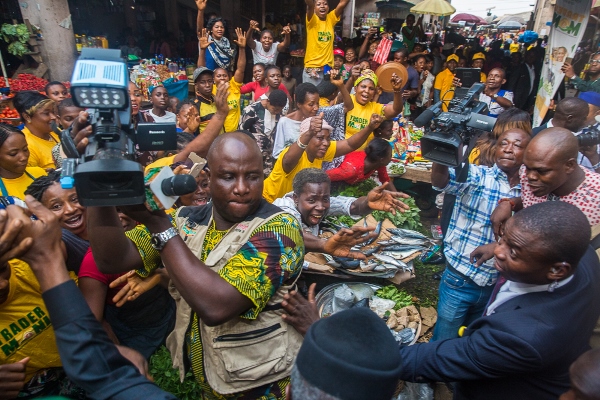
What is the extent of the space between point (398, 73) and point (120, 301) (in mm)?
4502

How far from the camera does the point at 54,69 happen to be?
269 inches

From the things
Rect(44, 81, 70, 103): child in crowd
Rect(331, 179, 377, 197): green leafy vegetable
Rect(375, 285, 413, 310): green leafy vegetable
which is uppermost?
Rect(44, 81, 70, 103): child in crowd

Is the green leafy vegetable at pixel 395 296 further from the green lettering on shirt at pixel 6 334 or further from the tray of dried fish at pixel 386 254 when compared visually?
the green lettering on shirt at pixel 6 334

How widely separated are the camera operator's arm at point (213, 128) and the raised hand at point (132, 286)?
1491mm

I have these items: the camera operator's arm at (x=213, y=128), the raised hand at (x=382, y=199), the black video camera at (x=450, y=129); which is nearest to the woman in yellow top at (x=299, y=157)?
the camera operator's arm at (x=213, y=128)

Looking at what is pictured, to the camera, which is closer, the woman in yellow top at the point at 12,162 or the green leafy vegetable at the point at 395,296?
the woman in yellow top at the point at 12,162

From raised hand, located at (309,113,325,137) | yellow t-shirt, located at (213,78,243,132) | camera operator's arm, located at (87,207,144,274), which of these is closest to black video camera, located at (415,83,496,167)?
raised hand, located at (309,113,325,137)

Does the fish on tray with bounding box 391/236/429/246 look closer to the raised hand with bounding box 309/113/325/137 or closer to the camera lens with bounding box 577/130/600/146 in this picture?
the raised hand with bounding box 309/113/325/137

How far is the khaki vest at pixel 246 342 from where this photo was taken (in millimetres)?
1687

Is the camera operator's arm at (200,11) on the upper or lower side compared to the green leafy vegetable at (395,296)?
upper

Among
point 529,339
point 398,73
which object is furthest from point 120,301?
point 398,73

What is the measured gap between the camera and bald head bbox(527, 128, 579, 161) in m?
2.30

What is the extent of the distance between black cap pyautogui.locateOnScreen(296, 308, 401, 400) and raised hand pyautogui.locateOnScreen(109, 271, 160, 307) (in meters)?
1.15

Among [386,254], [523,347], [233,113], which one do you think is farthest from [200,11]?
[523,347]
